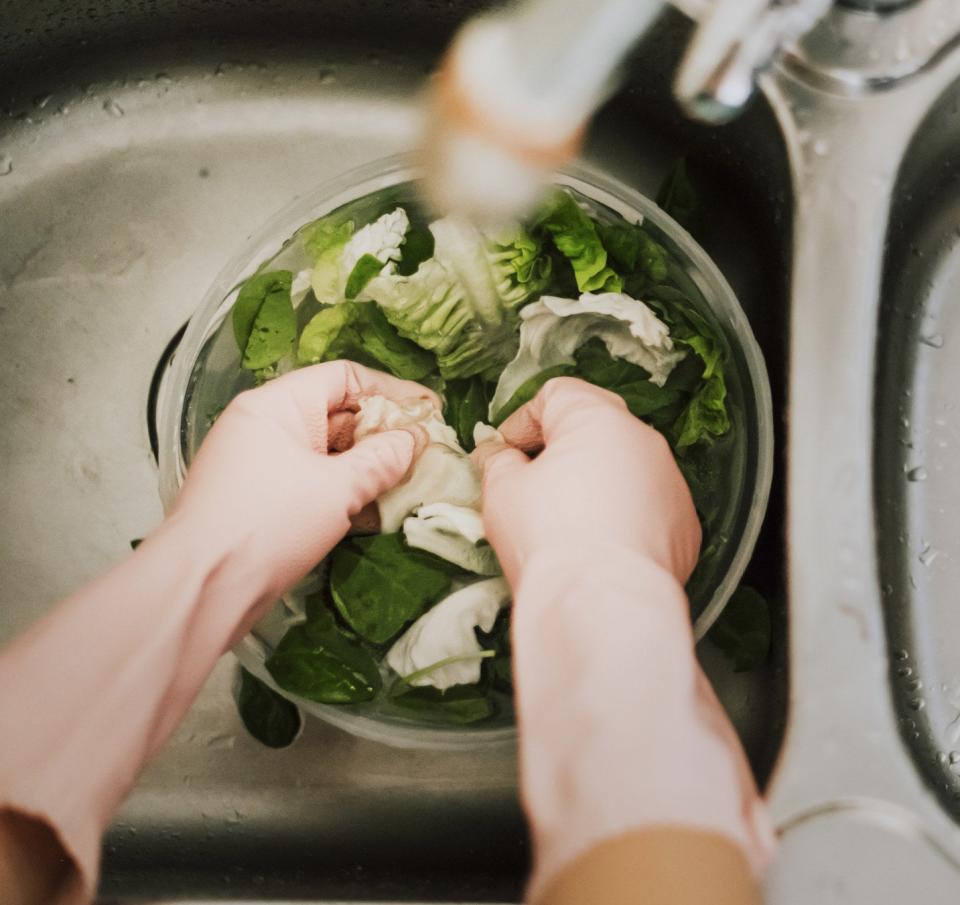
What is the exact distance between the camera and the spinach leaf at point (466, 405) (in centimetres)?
77

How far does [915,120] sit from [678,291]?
209 mm

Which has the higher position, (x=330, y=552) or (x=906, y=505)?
(x=906, y=505)

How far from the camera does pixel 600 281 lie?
2.35 ft

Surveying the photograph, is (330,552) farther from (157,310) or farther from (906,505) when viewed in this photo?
(906,505)

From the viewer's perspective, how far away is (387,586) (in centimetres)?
70

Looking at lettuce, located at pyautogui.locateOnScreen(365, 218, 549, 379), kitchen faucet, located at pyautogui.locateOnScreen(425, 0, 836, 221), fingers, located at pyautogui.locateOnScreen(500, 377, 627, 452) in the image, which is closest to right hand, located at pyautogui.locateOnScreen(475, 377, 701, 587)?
fingers, located at pyautogui.locateOnScreen(500, 377, 627, 452)

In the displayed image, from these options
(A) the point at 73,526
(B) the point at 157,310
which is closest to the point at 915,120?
(B) the point at 157,310

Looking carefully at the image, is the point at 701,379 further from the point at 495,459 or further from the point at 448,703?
the point at 448,703

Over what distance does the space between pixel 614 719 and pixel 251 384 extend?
1.56 ft

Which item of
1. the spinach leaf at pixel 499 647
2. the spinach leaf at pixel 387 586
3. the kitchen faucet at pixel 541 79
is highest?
the kitchen faucet at pixel 541 79

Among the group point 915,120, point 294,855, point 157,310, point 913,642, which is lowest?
point 294,855

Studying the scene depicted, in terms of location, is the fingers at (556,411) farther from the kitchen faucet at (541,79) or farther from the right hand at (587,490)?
the kitchen faucet at (541,79)

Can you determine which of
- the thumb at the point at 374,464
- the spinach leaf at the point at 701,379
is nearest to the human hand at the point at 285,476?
the thumb at the point at 374,464

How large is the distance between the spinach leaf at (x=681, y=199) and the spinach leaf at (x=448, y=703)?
1.50 ft
